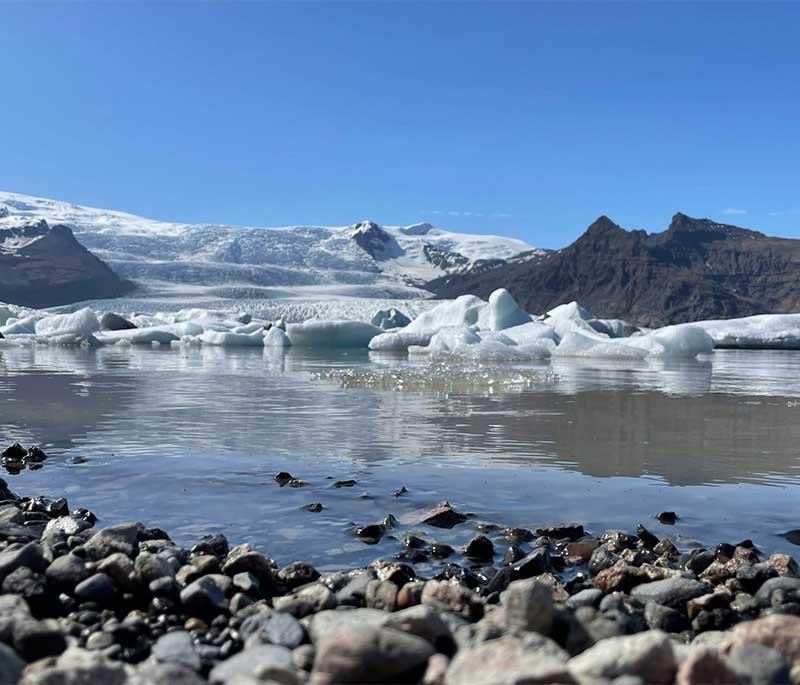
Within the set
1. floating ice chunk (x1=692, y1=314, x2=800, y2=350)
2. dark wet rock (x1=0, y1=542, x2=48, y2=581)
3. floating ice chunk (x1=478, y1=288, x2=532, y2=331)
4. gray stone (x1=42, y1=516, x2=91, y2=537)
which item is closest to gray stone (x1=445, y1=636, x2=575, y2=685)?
dark wet rock (x1=0, y1=542, x2=48, y2=581)

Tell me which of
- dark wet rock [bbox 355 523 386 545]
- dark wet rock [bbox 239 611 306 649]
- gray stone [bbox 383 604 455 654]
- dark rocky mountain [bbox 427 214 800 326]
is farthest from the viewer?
dark rocky mountain [bbox 427 214 800 326]

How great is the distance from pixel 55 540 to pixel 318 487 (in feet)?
5.35

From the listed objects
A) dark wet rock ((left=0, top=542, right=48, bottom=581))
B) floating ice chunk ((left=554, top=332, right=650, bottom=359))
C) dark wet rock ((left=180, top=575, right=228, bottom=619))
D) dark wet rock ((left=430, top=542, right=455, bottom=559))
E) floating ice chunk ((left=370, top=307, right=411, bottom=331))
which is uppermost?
floating ice chunk ((left=370, top=307, right=411, bottom=331))

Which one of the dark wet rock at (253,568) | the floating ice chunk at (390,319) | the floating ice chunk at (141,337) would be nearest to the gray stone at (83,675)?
the dark wet rock at (253,568)

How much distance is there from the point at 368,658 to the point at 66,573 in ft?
4.44

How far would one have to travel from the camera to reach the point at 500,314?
30875mm

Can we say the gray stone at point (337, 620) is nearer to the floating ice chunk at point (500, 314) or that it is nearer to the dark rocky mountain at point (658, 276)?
the floating ice chunk at point (500, 314)

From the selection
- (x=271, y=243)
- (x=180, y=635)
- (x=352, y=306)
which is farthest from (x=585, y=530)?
(x=271, y=243)

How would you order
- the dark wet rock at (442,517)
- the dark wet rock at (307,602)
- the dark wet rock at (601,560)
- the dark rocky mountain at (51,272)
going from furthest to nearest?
the dark rocky mountain at (51,272), the dark wet rock at (442,517), the dark wet rock at (601,560), the dark wet rock at (307,602)

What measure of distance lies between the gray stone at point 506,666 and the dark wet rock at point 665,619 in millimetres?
903

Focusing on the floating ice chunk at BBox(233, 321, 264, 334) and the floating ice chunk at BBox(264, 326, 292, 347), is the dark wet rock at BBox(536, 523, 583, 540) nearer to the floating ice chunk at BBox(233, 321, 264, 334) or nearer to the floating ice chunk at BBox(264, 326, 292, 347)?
the floating ice chunk at BBox(264, 326, 292, 347)

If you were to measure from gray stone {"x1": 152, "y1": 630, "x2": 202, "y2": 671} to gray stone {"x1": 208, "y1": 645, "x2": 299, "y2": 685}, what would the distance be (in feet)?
0.31

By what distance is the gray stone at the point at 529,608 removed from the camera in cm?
201

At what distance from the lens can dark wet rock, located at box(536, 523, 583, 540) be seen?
3.50 meters
